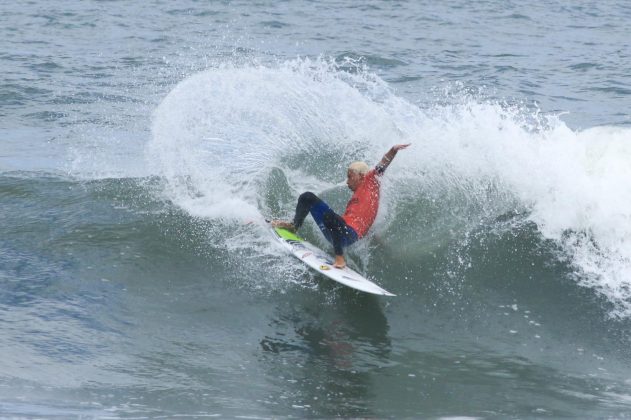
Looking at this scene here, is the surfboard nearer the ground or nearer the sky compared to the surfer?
nearer the ground

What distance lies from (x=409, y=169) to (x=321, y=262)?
2.14 meters

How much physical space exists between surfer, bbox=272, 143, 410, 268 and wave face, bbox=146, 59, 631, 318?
58 cm

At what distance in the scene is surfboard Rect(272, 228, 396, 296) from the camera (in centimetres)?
853

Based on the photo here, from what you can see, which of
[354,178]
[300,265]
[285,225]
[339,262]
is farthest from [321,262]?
[354,178]

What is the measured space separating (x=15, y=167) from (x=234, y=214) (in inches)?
186

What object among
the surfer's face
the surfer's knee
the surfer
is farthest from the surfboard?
the surfer's face

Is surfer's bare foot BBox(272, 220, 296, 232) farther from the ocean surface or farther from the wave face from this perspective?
the wave face

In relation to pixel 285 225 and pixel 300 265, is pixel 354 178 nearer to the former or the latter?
pixel 285 225

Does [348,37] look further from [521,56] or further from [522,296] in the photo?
[522,296]

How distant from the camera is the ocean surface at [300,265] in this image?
7.04 meters

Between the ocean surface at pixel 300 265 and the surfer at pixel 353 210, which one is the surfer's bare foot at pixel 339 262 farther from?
the ocean surface at pixel 300 265

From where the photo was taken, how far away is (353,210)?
937cm

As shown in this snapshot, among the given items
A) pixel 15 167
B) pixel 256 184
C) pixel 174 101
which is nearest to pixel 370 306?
pixel 256 184

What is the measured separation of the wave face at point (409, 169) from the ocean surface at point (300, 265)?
28 mm
